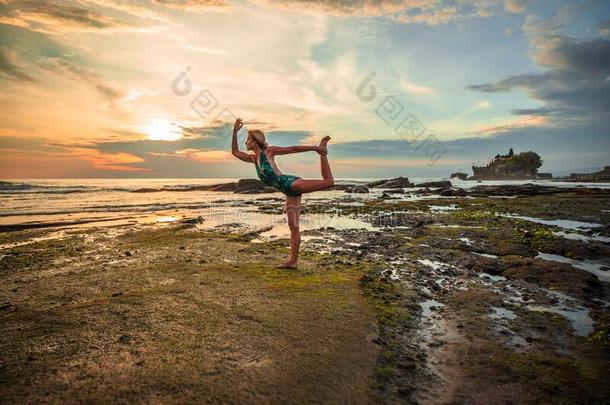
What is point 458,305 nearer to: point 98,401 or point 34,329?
point 98,401

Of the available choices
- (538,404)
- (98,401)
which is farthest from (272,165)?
(538,404)

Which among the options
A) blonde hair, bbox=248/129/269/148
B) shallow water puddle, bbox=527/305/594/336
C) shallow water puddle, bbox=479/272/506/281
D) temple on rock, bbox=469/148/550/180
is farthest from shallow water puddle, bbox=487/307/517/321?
temple on rock, bbox=469/148/550/180

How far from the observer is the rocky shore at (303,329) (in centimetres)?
306

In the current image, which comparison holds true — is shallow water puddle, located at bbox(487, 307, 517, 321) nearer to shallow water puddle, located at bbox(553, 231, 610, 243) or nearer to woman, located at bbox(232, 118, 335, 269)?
woman, located at bbox(232, 118, 335, 269)

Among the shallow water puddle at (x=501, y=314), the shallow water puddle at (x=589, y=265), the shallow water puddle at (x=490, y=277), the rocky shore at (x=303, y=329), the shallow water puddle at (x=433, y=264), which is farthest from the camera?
the shallow water puddle at (x=433, y=264)

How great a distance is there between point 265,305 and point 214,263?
335 cm

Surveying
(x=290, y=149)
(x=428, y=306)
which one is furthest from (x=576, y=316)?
(x=290, y=149)

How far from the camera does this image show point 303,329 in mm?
4250

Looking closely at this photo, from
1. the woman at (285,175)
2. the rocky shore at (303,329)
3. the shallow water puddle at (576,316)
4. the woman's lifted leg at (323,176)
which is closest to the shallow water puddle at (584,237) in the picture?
the rocky shore at (303,329)

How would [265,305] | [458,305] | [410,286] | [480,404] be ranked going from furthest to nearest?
[410,286]
[458,305]
[265,305]
[480,404]

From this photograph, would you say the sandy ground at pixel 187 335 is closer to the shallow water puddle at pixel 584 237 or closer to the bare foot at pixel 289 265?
the bare foot at pixel 289 265

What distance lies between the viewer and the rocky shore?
306 centimetres

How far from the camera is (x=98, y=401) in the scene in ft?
8.86

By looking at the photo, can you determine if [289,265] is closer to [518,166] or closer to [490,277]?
[490,277]
